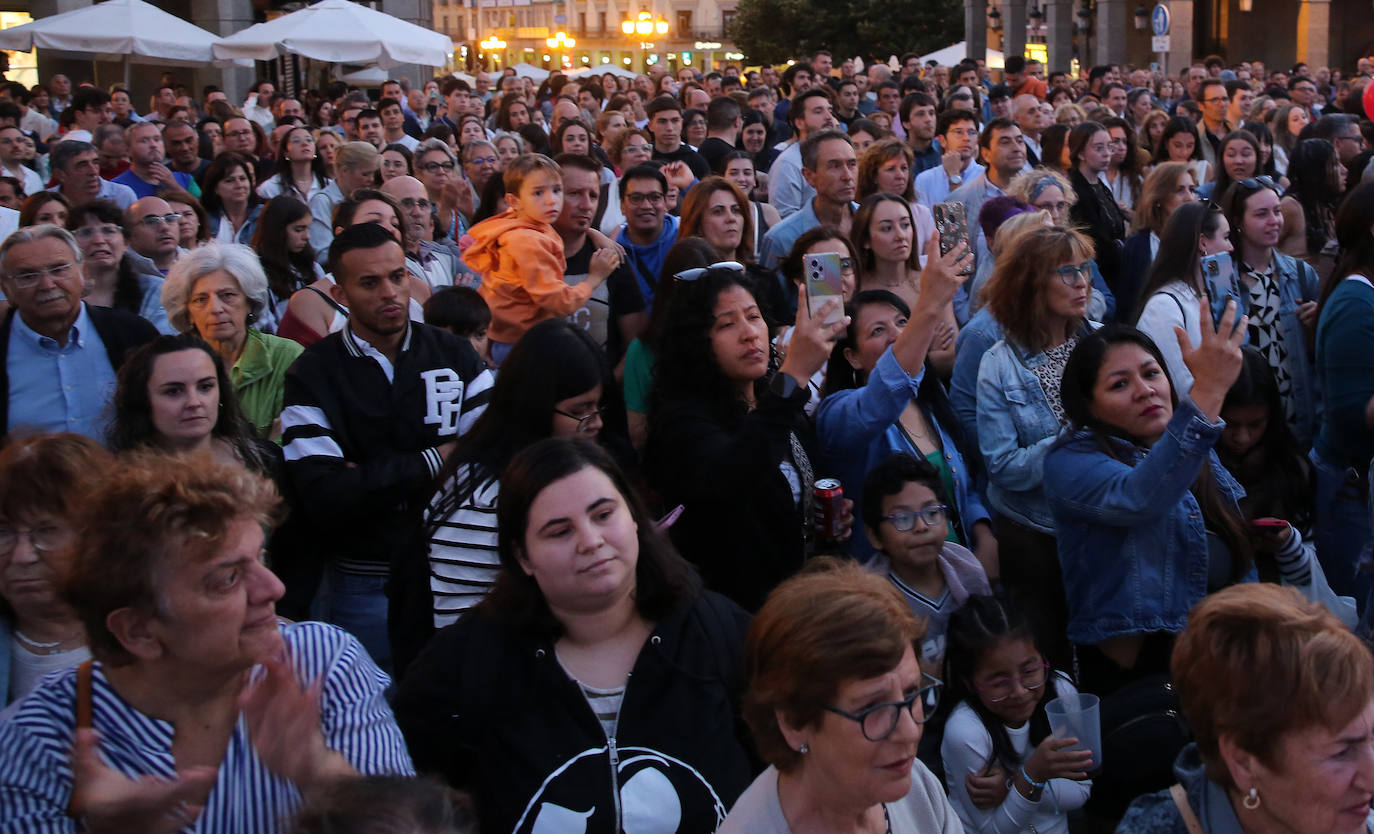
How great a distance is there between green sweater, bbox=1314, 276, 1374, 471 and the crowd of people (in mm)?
24

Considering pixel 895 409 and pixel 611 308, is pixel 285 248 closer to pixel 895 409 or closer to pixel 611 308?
pixel 611 308

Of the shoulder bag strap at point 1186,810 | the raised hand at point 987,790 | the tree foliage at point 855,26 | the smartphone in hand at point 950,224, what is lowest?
the raised hand at point 987,790

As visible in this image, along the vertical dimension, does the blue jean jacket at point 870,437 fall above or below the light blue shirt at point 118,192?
below

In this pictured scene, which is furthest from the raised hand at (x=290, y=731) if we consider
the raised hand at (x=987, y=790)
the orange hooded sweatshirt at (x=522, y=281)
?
the orange hooded sweatshirt at (x=522, y=281)

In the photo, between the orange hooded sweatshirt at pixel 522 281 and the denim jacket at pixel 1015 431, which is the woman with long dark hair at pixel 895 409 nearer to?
the denim jacket at pixel 1015 431

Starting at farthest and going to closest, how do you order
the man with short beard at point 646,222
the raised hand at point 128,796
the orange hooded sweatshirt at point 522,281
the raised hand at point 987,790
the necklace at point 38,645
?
the man with short beard at point 646,222 < the orange hooded sweatshirt at point 522,281 < the raised hand at point 987,790 < the necklace at point 38,645 < the raised hand at point 128,796

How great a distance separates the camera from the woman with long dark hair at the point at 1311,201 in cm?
770

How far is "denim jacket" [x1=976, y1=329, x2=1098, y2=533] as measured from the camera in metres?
4.86

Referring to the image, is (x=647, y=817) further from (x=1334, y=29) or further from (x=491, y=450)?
(x=1334, y=29)

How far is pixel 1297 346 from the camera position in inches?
245

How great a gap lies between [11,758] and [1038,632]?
302 centimetres

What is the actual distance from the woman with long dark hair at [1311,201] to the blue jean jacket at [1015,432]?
3.42 metres

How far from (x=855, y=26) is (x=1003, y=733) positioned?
47445mm

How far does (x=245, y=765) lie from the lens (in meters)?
2.50
